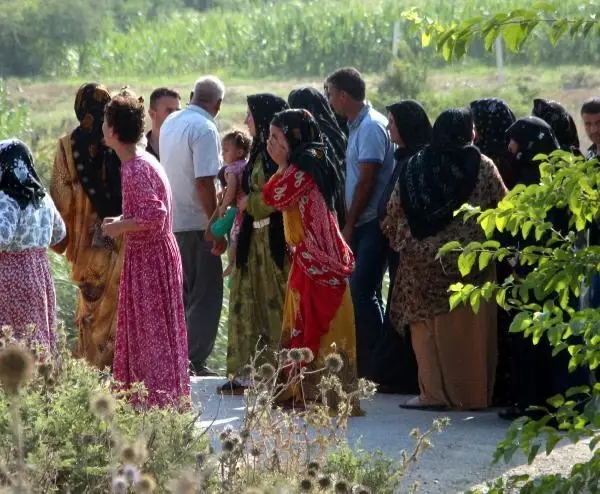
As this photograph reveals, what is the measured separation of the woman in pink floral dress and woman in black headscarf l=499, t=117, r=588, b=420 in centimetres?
199

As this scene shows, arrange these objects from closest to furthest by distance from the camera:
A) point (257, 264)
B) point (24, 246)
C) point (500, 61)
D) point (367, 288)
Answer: point (24, 246) → point (257, 264) → point (367, 288) → point (500, 61)

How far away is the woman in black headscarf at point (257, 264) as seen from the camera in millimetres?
8922

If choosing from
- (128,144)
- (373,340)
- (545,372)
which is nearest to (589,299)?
(545,372)

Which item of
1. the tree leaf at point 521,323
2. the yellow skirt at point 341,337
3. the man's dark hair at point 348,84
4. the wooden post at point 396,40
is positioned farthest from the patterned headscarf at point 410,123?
the wooden post at point 396,40

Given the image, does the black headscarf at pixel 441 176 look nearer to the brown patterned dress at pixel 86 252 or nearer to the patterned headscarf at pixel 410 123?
the patterned headscarf at pixel 410 123

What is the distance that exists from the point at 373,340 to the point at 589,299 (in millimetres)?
1509

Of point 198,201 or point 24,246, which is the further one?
point 198,201

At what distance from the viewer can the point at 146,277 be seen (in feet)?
25.0

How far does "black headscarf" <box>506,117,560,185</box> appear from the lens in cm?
835

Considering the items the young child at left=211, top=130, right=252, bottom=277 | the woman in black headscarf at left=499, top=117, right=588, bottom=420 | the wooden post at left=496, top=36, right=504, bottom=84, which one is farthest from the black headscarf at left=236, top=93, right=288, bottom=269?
the wooden post at left=496, top=36, right=504, bottom=84

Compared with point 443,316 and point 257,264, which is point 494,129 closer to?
point 443,316

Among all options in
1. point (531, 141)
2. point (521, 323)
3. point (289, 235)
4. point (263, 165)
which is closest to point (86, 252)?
point (263, 165)

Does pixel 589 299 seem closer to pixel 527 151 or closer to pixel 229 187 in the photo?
pixel 527 151

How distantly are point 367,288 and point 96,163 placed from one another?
2006 millimetres
